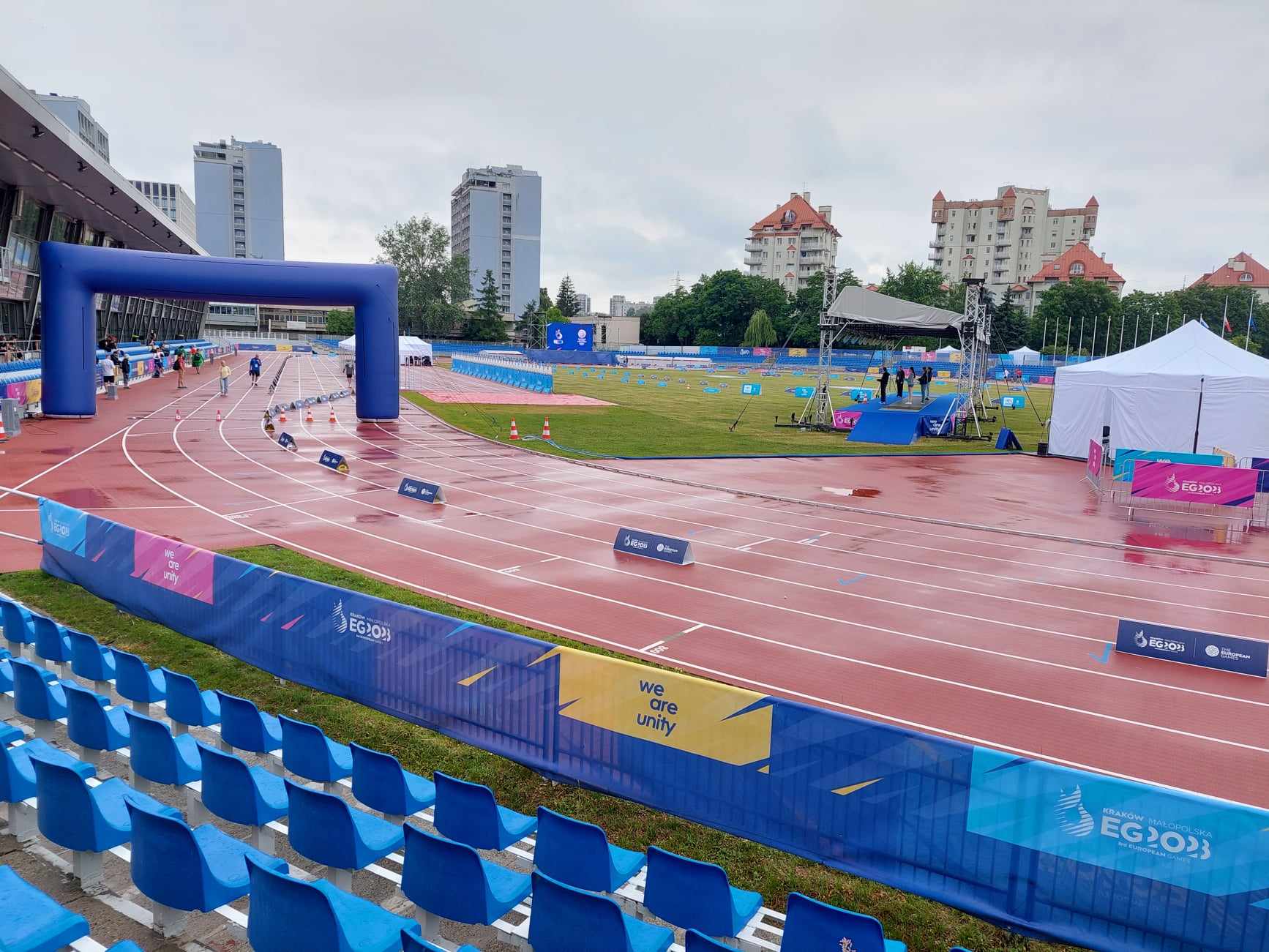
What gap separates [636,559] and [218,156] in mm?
174991

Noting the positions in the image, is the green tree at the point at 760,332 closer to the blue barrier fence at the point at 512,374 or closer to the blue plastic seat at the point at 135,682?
the blue barrier fence at the point at 512,374

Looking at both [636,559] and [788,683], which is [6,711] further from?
[636,559]

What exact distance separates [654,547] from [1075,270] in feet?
457

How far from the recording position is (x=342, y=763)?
614 centimetres

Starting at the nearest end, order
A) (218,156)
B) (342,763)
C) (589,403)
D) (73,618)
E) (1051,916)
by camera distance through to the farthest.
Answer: (1051,916)
(342,763)
(73,618)
(589,403)
(218,156)

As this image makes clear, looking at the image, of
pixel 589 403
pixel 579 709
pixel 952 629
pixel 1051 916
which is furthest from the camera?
pixel 589 403

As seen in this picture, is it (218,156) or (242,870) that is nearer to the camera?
(242,870)

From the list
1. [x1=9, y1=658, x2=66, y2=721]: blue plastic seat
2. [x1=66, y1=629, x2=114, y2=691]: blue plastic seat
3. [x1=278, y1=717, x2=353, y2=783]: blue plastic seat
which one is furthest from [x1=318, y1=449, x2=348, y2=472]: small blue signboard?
[x1=278, y1=717, x2=353, y2=783]: blue plastic seat

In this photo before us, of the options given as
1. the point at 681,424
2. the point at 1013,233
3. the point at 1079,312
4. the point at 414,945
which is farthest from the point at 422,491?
the point at 1013,233

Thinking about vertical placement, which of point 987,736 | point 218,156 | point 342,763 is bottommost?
point 987,736

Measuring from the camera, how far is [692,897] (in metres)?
4.52

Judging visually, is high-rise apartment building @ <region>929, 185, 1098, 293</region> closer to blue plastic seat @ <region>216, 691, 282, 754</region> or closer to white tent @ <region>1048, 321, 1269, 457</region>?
white tent @ <region>1048, 321, 1269, 457</region>

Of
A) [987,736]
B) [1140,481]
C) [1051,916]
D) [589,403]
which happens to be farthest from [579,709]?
[589,403]

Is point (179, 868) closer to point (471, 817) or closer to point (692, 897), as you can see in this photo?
point (471, 817)
